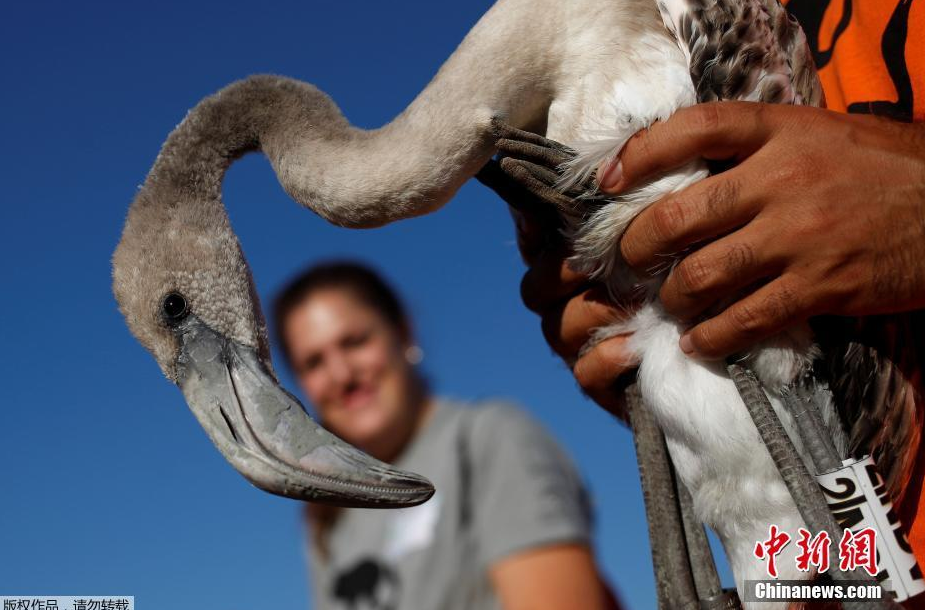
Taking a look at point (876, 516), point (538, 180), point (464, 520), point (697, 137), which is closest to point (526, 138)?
point (538, 180)

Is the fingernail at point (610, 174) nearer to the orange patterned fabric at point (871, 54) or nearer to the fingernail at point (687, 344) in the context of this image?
the fingernail at point (687, 344)

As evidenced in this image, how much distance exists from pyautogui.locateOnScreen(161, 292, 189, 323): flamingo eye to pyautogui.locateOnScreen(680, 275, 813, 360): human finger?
5.32ft

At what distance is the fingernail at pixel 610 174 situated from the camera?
7.32ft

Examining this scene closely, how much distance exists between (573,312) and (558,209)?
0.42 meters

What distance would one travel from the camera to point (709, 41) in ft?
7.56

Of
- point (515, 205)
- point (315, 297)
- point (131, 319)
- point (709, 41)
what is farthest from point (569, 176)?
point (131, 319)

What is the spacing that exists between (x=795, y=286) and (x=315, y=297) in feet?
4.49

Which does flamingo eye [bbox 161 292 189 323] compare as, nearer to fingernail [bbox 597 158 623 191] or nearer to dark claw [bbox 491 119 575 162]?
dark claw [bbox 491 119 575 162]

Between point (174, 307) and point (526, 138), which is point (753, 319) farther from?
point (174, 307)

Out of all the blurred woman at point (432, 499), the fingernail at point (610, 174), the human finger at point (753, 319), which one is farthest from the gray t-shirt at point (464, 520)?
the fingernail at point (610, 174)

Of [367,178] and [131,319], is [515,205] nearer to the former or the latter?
[367,178]

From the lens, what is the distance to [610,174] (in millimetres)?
2240

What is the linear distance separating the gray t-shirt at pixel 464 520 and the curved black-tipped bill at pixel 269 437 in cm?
10

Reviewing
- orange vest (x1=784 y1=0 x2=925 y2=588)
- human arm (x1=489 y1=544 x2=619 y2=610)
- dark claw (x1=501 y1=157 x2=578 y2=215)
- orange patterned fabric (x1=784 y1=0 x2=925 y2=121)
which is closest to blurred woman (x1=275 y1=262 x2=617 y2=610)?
human arm (x1=489 y1=544 x2=619 y2=610)
